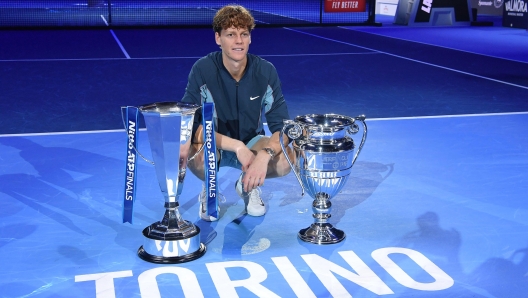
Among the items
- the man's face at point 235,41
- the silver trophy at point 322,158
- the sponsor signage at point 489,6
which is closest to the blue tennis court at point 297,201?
the silver trophy at point 322,158

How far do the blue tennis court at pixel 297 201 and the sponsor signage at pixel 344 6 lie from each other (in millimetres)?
8072

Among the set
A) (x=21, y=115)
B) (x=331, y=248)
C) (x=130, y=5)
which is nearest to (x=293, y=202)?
(x=331, y=248)

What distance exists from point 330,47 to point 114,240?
9224 mm

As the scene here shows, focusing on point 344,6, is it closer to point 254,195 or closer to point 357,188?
point 357,188

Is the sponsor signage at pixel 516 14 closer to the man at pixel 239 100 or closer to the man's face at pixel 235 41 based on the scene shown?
the man at pixel 239 100

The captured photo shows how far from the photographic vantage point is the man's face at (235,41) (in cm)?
383

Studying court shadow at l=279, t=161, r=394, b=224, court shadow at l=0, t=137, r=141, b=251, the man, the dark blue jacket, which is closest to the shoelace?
the man

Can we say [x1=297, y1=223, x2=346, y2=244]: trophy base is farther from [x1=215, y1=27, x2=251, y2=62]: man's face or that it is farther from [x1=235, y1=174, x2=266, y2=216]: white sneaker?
[x1=215, y1=27, x2=251, y2=62]: man's face

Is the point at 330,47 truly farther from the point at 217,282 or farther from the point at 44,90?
the point at 217,282

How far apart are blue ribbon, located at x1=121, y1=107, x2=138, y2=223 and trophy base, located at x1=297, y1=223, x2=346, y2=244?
0.88m

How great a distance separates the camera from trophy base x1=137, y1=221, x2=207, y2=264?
3.52 meters

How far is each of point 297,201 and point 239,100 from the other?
2.48 feet

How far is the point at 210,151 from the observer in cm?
365

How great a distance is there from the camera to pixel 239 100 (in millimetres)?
4105
